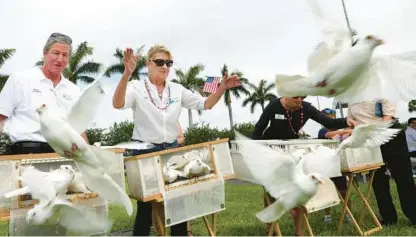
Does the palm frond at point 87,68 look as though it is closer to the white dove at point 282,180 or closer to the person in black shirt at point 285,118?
the person in black shirt at point 285,118

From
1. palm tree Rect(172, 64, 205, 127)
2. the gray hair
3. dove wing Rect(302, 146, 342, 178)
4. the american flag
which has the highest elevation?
palm tree Rect(172, 64, 205, 127)

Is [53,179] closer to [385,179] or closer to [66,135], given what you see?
[66,135]

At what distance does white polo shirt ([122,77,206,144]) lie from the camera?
381 centimetres

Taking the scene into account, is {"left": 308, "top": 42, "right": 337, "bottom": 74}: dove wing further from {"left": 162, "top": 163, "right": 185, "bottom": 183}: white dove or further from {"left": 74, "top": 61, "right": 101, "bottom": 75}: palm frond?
{"left": 74, "top": 61, "right": 101, "bottom": 75}: palm frond

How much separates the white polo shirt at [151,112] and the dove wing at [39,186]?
99 centimetres

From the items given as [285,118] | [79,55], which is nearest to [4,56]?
[79,55]

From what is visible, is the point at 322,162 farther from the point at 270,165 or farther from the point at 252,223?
the point at 252,223

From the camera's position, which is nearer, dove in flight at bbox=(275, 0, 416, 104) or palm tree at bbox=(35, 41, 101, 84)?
dove in flight at bbox=(275, 0, 416, 104)

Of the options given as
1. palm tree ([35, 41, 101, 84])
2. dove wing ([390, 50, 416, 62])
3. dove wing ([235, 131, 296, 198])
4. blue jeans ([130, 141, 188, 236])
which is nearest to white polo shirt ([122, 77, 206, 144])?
blue jeans ([130, 141, 188, 236])

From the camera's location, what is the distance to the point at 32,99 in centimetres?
329

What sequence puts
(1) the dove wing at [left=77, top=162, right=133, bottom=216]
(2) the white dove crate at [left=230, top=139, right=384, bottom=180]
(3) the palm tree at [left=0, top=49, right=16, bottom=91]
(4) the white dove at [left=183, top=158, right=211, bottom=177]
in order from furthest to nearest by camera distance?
(3) the palm tree at [left=0, top=49, right=16, bottom=91]
(2) the white dove crate at [left=230, top=139, right=384, bottom=180]
(4) the white dove at [left=183, top=158, right=211, bottom=177]
(1) the dove wing at [left=77, top=162, right=133, bottom=216]

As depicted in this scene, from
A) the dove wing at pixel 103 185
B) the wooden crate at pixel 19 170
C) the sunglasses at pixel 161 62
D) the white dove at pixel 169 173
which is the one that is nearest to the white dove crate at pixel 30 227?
the wooden crate at pixel 19 170

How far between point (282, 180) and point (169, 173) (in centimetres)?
107

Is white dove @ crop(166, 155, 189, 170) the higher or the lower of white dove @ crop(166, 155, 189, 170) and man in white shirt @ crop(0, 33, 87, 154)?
the lower
